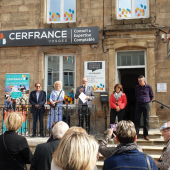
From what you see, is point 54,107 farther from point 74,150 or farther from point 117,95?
point 74,150

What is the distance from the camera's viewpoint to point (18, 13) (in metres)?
8.84

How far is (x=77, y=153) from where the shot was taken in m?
1.60

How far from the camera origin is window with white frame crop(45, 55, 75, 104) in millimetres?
8719

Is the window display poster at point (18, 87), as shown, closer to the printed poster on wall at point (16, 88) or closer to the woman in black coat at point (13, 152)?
the printed poster on wall at point (16, 88)

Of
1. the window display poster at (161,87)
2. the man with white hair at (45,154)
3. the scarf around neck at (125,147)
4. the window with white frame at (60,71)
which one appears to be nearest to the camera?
the scarf around neck at (125,147)

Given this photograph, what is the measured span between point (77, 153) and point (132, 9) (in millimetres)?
7838

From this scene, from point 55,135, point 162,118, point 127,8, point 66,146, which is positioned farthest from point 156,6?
point 66,146

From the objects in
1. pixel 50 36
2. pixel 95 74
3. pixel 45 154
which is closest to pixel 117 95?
pixel 95 74

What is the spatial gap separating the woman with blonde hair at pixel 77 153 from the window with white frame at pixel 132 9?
749 cm

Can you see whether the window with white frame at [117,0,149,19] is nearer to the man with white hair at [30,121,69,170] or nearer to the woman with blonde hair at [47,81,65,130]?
the woman with blonde hair at [47,81,65,130]

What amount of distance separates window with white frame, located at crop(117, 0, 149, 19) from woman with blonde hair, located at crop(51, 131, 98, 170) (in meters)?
7.49

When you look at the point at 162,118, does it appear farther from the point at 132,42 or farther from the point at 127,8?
the point at 127,8

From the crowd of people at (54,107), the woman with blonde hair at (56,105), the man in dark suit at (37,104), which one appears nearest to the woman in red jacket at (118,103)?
the crowd of people at (54,107)

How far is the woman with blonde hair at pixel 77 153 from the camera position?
1601 millimetres
